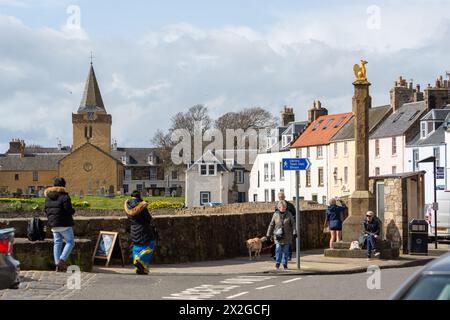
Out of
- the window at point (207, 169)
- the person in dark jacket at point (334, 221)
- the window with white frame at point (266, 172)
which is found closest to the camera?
the person in dark jacket at point (334, 221)

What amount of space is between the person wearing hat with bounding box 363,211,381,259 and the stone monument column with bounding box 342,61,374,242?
4.06 feet

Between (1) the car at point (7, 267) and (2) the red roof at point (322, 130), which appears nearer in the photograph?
(1) the car at point (7, 267)

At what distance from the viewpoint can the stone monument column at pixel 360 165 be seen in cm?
2488

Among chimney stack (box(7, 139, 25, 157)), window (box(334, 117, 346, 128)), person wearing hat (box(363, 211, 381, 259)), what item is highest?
chimney stack (box(7, 139, 25, 157))

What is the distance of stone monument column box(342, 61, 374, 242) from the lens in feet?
81.6

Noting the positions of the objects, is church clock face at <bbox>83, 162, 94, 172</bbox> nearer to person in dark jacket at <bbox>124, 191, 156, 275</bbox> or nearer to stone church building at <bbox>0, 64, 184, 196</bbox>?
stone church building at <bbox>0, 64, 184, 196</bbox>

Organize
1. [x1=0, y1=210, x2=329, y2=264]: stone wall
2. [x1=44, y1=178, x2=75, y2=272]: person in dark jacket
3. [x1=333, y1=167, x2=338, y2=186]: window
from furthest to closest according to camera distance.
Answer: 1. [x1=333, y1=167, x2=338, y2=186]: window
2. [x1=0, y1=210, x2=329, y2=264]: stone wall
3. [x1=44, y1=178, x2=75, y2=272]: person in dark jacket

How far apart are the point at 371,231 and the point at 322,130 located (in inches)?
2092

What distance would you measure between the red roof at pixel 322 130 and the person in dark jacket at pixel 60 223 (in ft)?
187

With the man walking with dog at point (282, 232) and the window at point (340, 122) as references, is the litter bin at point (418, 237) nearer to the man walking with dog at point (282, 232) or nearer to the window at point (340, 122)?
the man walking with dog at point (282, 232)

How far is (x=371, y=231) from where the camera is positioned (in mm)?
23312

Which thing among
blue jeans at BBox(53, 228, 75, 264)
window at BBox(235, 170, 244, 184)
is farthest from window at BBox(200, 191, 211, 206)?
blue jeans at BBox(53, 228, 75, 264)

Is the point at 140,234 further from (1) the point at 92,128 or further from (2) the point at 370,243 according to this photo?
(1) the point at 92,128

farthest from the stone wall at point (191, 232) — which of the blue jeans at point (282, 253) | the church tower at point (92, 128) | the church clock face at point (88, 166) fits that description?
the church tower at point (92, 128)
